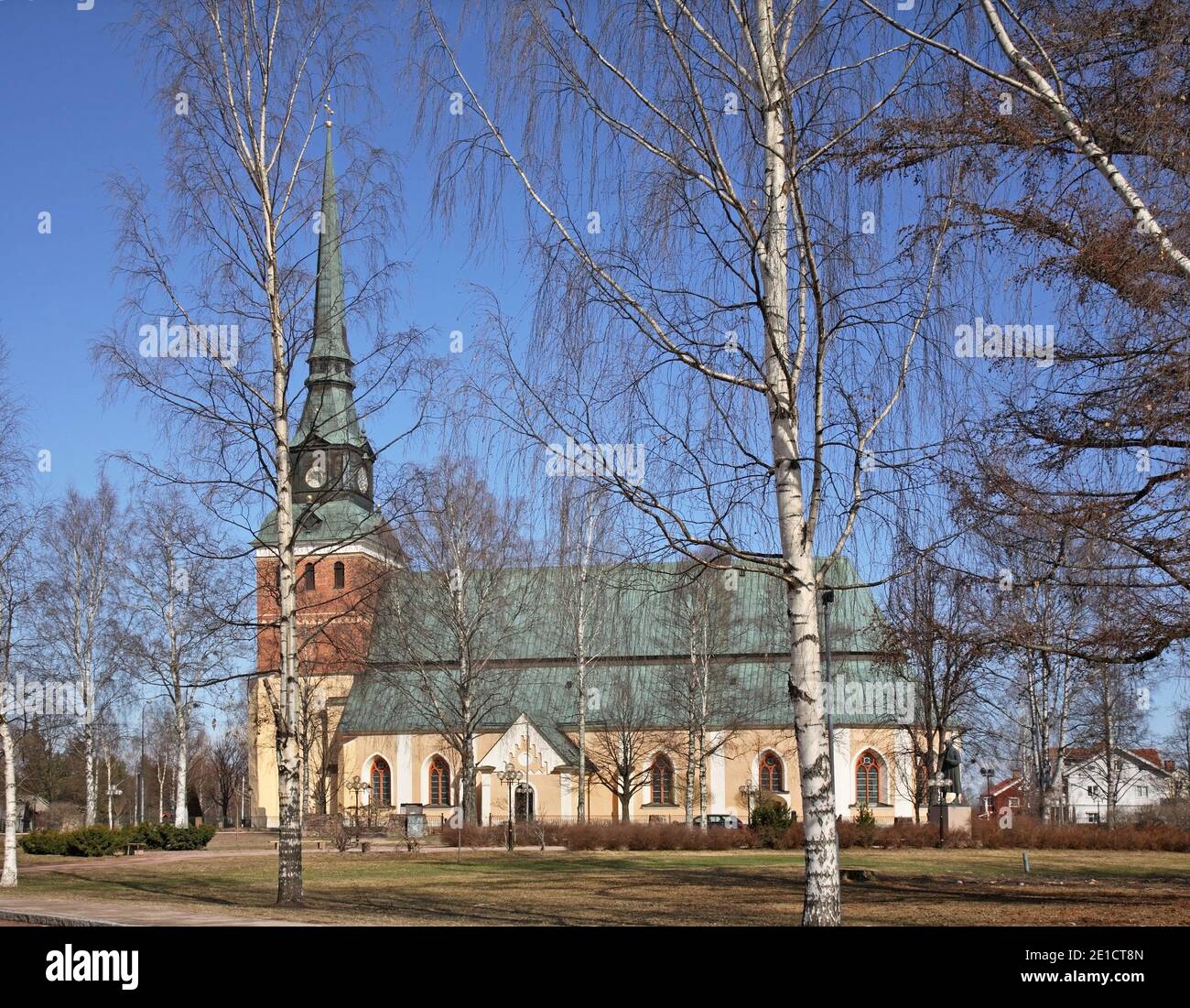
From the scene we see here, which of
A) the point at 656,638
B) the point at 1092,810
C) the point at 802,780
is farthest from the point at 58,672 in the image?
the point at 1092,810

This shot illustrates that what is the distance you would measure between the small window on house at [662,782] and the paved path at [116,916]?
4040 centimetres

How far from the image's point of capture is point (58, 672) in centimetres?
4100

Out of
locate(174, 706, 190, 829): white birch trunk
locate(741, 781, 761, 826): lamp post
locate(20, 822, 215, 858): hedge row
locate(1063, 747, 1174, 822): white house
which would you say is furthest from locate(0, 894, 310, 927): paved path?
locate(1063, 747, 1174, 822): white house

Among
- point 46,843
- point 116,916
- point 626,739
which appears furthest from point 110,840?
point 116,916

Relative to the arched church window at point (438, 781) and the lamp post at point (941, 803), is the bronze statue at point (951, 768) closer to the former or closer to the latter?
the lamp post at point (941, 803)

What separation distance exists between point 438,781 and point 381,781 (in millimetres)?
2950

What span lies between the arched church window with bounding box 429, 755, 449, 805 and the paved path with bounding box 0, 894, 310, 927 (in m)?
41.4

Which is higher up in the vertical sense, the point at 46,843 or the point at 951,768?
the point at 951,768

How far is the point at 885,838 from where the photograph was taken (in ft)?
120

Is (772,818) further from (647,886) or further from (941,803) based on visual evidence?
(647,886)

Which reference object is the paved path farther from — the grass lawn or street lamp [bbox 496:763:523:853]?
street lamp [bbox 496:763:523:853]

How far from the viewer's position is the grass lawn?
15.4 meters

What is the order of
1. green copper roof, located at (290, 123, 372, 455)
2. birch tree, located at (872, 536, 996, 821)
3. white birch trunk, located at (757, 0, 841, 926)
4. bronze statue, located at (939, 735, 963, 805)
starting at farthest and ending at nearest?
bronze statue, located at (939, 735, 963, 805), green copper roof, located at (290, 123, 372, 455), birch tree, located at (872, 536, 996, 821), white birch trunk, located at (757, 0, 841, 926)
